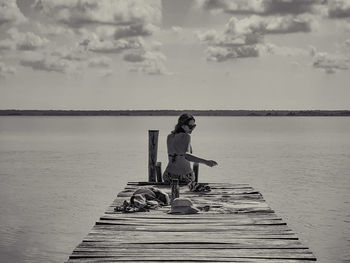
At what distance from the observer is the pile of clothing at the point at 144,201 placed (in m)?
10.7

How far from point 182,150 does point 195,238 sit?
484cm

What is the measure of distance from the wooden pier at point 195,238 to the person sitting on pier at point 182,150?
2110 millimetres

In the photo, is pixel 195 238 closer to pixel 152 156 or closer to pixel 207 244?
pixel 207 244

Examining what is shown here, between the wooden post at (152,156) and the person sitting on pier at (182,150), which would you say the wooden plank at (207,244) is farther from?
the wooden post at (152,156)

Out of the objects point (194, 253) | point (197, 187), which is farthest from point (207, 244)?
point (197, 187)

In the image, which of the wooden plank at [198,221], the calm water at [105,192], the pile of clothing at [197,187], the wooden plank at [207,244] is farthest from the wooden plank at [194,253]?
the calm water at [105,192]

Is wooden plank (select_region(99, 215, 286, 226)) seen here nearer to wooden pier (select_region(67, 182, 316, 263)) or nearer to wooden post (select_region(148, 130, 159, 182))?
wooden pier (select_region(67, 182, 316, 263))

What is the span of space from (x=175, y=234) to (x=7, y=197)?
1707 cm

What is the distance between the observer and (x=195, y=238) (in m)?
8.55

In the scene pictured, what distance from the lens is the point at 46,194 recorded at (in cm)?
2556

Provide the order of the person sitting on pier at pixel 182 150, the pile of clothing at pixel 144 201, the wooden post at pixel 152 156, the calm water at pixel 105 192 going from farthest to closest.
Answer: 1. the wooden post at pixel 152 156
2. the calm water at pixel 105 192
3. the person sitting on pier at pixel 182 150
4. the pile of clothing at pixel 144 201

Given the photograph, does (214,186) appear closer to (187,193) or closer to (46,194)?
(187,193)

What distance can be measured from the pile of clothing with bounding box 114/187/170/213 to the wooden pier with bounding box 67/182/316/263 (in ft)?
0.56

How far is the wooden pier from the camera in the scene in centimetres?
756
